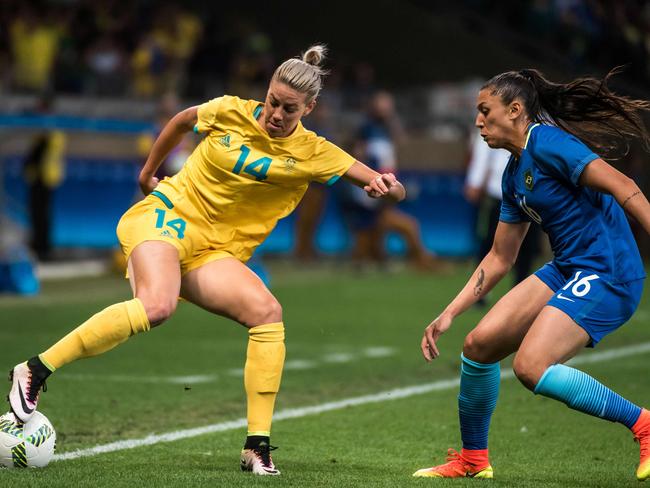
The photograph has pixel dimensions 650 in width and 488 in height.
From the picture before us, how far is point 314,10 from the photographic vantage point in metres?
27.8

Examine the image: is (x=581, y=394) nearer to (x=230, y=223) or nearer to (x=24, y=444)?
(x=230, y=223)

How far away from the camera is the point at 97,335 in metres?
5.96

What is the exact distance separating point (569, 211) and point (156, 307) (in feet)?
6.29

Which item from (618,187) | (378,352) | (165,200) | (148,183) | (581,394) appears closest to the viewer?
(618,187)

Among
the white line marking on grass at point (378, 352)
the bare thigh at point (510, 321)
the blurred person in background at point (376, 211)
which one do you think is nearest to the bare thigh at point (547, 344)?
the bare thigh at point (510, 321)

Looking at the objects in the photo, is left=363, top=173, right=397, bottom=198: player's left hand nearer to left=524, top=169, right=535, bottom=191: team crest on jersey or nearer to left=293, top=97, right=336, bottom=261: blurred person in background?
left=524, top=169, right=535, bottom=191: team crest on jersey

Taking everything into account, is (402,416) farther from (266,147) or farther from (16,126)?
(16,126)

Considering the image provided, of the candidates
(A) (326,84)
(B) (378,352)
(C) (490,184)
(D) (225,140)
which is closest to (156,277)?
(D) (225,140)

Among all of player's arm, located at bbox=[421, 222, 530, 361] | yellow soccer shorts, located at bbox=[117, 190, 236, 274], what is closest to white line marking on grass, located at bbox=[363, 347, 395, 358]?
yellow soccer shorts, located at bbox=[117, 190, 236, 274]

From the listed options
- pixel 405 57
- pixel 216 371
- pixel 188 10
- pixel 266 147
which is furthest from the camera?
pixel 405 57

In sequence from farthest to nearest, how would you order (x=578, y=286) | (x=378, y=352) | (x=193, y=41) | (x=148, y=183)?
(x=193, y=41)
(x=378, y=352)
(x=148, y=183)
(x=578, y=286)

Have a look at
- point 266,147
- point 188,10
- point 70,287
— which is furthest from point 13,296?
point 188,10

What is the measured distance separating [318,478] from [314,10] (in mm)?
22637

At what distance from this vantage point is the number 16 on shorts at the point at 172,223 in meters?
6.42
